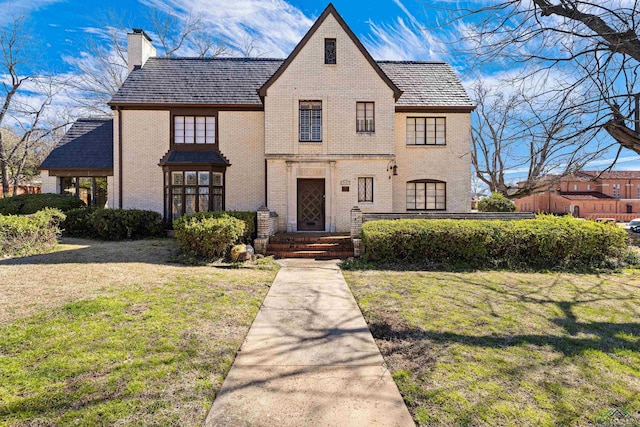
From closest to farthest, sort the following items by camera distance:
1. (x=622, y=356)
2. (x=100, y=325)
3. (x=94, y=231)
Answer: (x=622, y=356), (x=100, y=325), (x=94, y=231)

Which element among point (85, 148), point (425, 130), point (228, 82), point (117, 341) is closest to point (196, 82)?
point (228, 82)

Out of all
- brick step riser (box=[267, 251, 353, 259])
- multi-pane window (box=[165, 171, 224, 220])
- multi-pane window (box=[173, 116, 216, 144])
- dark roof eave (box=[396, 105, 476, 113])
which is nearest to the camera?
brick step riser (box=[267, 251, 353, 259])

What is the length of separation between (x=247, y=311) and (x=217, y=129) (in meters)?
12.3

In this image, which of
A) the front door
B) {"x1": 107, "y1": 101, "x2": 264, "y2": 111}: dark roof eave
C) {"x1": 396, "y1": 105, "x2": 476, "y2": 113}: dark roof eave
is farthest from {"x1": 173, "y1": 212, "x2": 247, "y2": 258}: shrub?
{"x1": 396, "y1": 105, "x2": 476, "y2": 113}: dark roof eave

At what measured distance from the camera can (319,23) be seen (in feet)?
46.5

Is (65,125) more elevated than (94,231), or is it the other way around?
(65,125)

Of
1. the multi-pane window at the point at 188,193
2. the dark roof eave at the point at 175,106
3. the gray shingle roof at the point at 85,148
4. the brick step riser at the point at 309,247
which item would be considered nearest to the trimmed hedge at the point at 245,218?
the brick step riser at the point at 309,247

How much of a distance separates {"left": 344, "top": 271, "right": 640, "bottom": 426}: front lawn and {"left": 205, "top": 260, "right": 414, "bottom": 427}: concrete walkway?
0.83 feet

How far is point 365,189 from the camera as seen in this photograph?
14.5 m

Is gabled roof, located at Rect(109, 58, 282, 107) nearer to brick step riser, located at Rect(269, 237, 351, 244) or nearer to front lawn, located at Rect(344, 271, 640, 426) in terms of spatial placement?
brick step riser, located at Rect(269, 237, 351, 244)

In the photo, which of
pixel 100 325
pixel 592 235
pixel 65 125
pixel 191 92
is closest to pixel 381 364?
pixel 100 325

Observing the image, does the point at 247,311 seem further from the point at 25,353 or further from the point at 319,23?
the point at 319,23

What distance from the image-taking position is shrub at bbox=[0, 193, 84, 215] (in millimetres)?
15305

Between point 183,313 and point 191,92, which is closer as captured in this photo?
point 183,313
